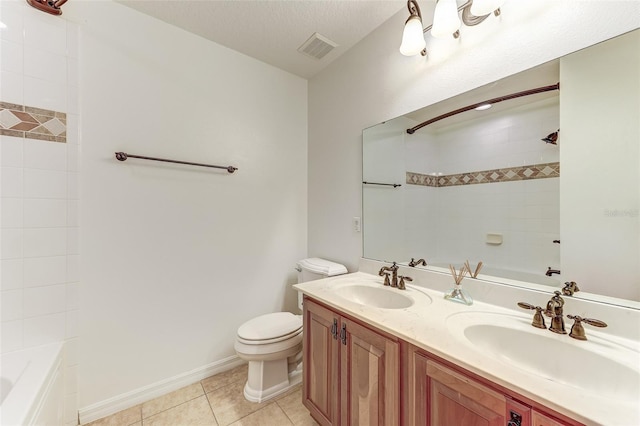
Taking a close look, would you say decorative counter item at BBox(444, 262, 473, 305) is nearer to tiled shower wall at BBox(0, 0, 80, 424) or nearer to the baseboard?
the baseboard

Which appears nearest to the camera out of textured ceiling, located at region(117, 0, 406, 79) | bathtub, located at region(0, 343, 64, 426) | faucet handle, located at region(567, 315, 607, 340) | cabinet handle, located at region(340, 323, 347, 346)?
faucet handle, located at region(567, 315, 607, 340)

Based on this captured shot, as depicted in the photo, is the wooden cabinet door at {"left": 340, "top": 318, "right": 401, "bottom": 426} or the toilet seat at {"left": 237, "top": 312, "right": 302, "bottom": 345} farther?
the toilet seat at {"left": 237, "top": 312, "right": 302, "bottom": 345}

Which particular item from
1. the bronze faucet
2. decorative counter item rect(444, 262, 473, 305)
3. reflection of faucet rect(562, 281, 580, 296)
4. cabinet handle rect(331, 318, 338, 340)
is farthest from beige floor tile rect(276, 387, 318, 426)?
reflection of faucet rect(562, 281, 580, 296)

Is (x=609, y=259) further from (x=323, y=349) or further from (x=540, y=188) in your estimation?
(x=323, y=349)

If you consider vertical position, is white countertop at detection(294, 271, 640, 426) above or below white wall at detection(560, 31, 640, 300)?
below

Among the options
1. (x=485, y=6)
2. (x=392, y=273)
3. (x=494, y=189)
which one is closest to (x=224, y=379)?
(x=392, y=273)

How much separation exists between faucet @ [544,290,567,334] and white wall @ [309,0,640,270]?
942 mm

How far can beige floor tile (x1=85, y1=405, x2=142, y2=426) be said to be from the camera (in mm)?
1416

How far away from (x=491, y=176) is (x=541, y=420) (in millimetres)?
966

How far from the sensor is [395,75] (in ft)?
5.22

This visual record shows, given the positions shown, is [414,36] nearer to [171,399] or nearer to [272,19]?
[272,19]

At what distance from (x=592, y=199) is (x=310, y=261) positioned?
1590 mm

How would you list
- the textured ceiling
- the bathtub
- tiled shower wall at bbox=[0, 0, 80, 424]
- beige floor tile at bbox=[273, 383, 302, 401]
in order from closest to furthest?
the bathtub < tiled shower wall at bbox=[0, 0, 80, 424] < the textured ceiling < beige floor tile at bbox=[273, 383, 302, 401]

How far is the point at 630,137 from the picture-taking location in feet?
2.78
